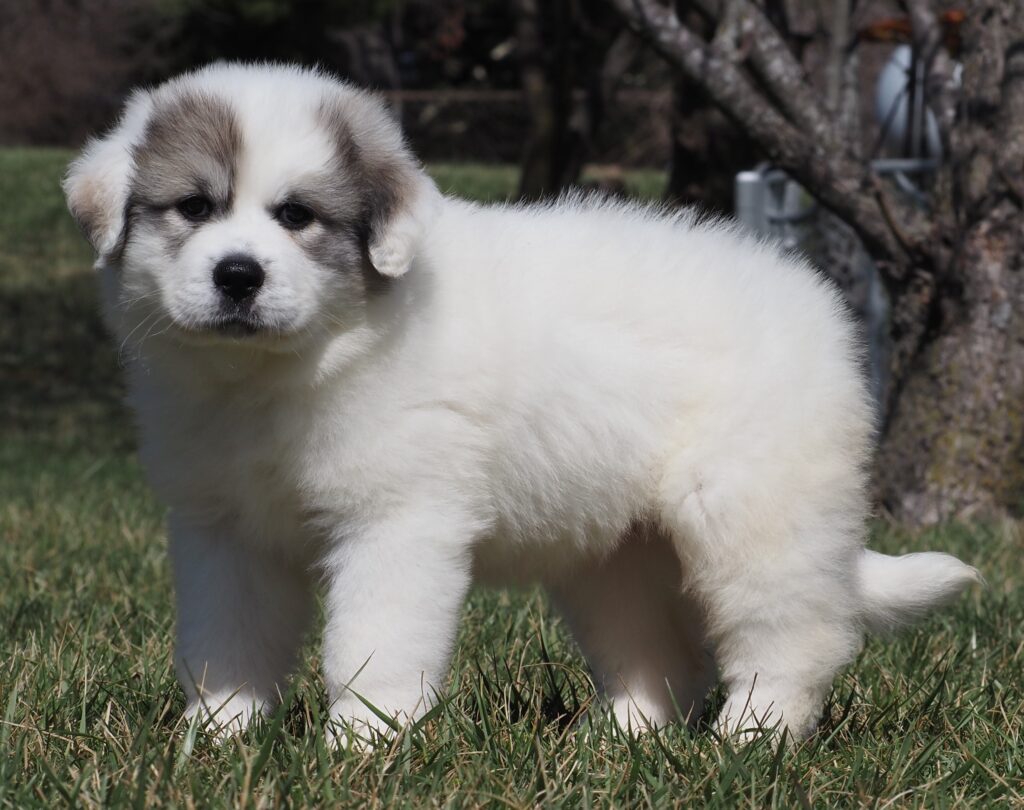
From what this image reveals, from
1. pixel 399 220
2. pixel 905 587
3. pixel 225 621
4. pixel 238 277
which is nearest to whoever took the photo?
pixel 238 277

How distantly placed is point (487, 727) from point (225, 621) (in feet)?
2.15

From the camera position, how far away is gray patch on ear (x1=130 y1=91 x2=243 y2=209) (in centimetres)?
296

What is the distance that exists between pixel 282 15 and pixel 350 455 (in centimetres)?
2665

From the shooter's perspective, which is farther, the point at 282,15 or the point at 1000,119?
the point at 282,15

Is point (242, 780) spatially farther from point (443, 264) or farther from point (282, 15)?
point (282, 15)

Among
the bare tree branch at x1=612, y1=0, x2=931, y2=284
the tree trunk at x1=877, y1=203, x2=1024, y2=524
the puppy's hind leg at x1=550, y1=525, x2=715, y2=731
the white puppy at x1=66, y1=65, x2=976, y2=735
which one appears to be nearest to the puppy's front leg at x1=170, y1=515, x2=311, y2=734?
the white puppy at x1=66, y1=65, x2=976, y2=735

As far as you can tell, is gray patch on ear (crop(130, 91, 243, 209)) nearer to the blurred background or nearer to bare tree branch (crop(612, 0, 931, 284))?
the blurred background

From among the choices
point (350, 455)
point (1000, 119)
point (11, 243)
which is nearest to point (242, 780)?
point (350, 455)

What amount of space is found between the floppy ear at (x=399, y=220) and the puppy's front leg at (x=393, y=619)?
1.79 feet

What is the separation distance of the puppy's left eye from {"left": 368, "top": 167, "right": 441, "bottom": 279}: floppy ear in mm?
142

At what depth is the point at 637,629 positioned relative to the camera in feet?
12.1

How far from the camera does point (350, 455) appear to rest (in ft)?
9.86

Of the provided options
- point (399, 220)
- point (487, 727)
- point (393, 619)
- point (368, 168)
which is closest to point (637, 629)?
point (487, 727)

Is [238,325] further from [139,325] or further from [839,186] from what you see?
[839,186]
